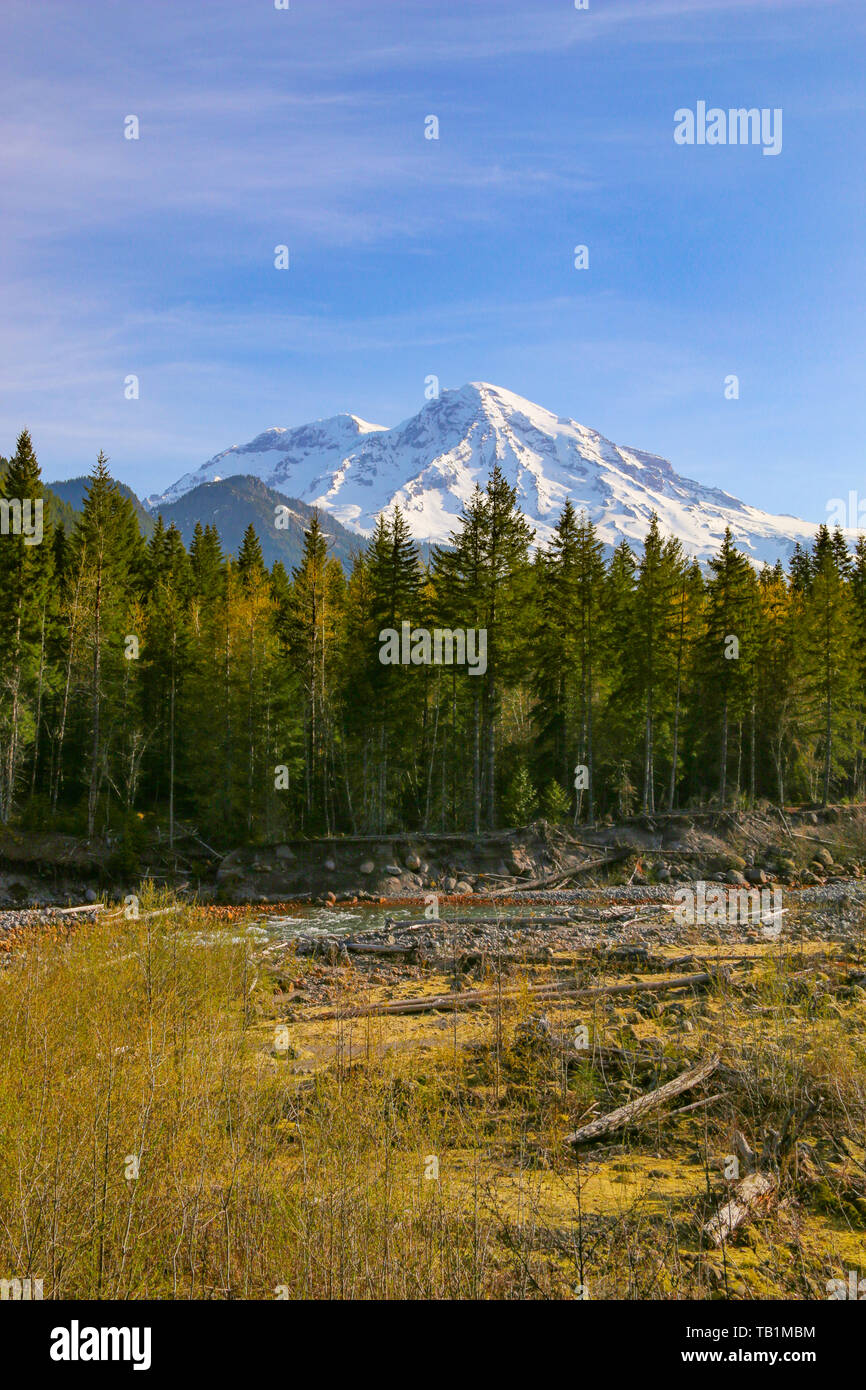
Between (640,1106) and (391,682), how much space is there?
1176 inches

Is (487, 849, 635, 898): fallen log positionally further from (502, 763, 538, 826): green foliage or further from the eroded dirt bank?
(502, 763, 538, 826): green foliage

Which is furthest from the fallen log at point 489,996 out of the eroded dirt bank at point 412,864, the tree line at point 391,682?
the tree line at point 391,682

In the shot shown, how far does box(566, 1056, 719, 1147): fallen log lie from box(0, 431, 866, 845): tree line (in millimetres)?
25603

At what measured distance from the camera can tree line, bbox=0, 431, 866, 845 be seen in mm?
38719

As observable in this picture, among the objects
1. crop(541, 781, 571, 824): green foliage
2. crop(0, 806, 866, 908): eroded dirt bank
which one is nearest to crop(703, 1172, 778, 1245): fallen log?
crop(0, 806, 866, 908): eroded dirt bank

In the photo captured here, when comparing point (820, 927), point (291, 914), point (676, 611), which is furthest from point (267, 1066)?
point (676, 611)

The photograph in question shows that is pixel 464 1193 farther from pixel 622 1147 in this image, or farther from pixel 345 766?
pixel 345 766

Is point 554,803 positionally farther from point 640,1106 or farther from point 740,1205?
point 740,1205

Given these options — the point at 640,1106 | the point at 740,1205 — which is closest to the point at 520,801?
the point at 640,1106

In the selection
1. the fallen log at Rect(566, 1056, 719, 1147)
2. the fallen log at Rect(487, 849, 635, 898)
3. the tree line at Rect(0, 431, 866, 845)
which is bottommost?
the fallen log at Rect(487, 849, 635, 898)

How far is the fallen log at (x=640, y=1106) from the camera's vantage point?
9.49m

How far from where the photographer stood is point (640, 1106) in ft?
32.5

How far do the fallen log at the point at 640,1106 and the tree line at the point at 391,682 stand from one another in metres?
25.6

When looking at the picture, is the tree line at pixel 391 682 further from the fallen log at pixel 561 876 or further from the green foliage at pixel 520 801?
the fallen log at pixel 561 876
